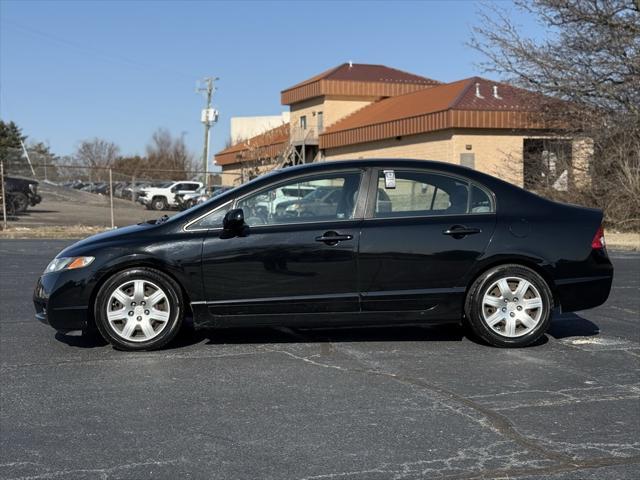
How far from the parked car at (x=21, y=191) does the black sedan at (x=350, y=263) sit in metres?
23.7

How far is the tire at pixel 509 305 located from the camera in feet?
22.5

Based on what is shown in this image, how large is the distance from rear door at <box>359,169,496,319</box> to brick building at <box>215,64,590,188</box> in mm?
19464

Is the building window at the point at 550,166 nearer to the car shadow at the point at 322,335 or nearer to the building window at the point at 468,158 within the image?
the building window at the point at 468,158

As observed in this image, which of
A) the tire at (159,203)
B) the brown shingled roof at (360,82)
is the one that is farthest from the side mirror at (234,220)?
the brown shingled roof at (360,82)

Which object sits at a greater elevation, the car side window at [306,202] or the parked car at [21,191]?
the parked car at [21,191]

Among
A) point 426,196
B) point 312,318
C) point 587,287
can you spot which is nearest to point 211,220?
point 312,318

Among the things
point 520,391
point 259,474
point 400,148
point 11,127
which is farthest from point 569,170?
point 11,127

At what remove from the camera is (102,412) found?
201 inches

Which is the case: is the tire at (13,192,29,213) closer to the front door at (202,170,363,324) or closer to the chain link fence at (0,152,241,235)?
the chain link fence at (0,152,241,235)

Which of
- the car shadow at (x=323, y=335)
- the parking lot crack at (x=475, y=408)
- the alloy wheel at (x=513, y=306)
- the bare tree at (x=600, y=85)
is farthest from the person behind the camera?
the bare tree at (x=600, y=85)

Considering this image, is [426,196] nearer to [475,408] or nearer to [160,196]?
[475,408]

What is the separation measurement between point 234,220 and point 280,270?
21.6 inches

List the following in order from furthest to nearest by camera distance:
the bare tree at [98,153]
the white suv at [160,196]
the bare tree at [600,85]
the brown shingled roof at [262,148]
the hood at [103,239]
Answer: the bare tree at [98,153] < the brown shingled roof at [262,148] < the white suv at [160,196] < the bare tree at [600,85] < the hood at [103,239]

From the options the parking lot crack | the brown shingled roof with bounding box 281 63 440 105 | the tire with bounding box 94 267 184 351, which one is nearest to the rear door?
the parking lot crack
